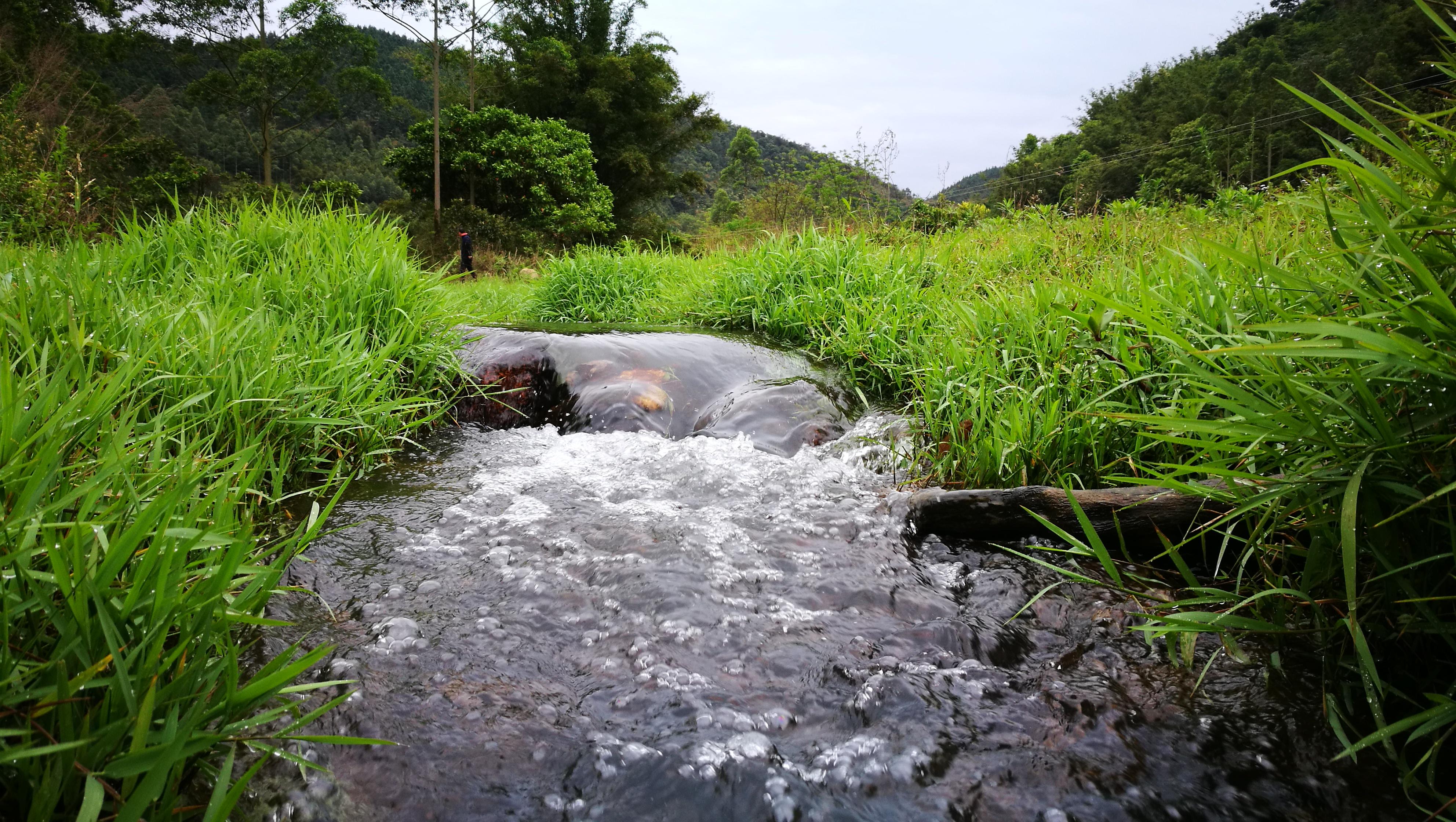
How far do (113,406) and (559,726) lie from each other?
4.25 feet

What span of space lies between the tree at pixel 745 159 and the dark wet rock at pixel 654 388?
32.9 meters

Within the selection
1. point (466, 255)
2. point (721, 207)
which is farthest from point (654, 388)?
point (721, 207)

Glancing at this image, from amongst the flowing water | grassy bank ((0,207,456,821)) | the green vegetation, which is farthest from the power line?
grassy bank ((0,207,456,821))

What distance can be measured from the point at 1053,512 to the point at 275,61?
2906 centimetres

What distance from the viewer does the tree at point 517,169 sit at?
19859 millimetres

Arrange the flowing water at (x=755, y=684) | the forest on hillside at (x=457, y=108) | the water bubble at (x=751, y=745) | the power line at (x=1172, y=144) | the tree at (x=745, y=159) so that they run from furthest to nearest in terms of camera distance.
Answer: the tree at (x=745, y=159) < the power line at (x=1172, y=144) < the forest on hillside at (x=457, y=108) < the water bubble at (x=751, y=745) < the flowing water at (x=755, y=684)

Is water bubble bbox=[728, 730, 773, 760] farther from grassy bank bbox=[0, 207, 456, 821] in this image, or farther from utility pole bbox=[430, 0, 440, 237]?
utility pole bbox=[430, 0, 440, 237]

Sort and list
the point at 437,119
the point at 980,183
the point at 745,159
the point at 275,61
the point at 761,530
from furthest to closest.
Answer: the point at 980,183
the point at 745,159
the point at 275,61
the point at 437,119
the point at 761,530

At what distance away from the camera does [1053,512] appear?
2238 millimetres

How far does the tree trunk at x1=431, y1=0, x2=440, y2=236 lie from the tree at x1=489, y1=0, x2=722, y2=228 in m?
3.93

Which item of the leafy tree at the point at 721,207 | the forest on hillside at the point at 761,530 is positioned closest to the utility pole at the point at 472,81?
the leafy tree at the point at 721,207

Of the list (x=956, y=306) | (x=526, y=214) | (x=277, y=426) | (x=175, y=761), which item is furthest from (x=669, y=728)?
(x=526, y=214)

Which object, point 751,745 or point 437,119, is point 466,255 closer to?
point 437,119

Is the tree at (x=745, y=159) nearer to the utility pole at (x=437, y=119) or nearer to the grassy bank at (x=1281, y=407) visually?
the utility pole at (x=437, y=119)
